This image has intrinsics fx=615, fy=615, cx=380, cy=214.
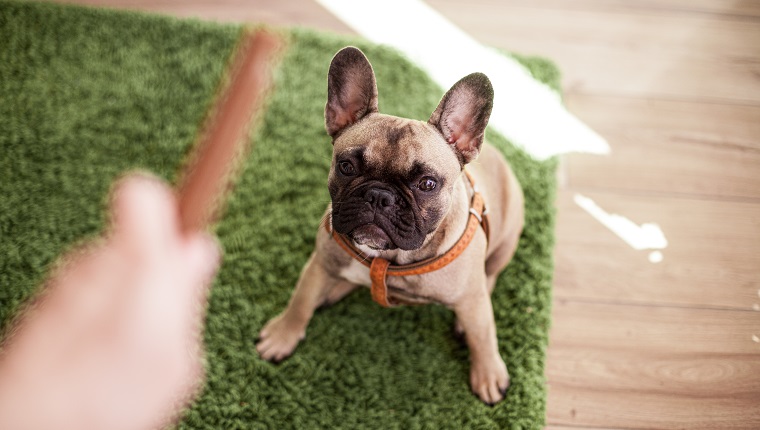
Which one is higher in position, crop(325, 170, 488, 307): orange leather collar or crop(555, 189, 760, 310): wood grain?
crop(325, 170, 488, 307): orange leather collar

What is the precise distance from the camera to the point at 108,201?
2516mm

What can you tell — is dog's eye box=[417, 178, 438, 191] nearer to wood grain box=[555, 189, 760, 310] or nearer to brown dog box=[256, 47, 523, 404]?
brown dog box=[256, 47, 523, 404]

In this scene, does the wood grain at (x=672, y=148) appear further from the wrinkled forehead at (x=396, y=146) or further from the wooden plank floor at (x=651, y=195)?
the wrinkled forehead at (x=396, y=146)

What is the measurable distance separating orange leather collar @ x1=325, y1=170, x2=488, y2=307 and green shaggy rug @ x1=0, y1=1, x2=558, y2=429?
1.55 feet

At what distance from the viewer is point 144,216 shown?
2.52m

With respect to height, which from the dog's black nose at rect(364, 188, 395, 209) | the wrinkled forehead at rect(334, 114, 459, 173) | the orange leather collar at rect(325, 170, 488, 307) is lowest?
the orange leather collar at rect(325, 170, 488, 307)

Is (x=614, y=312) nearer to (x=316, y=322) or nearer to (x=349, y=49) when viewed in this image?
(x=316, y=322)

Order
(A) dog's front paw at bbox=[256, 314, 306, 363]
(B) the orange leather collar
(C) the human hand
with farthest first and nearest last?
(A) dog's front paw at bbox=[256, 314, 306, 363], (C) the human hand, (B) the orange leather collar

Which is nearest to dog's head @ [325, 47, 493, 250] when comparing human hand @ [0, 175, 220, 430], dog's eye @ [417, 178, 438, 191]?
dog's eye @ [417, 178, 438, 191]

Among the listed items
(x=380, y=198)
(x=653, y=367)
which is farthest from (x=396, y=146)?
(x=653, y=367)

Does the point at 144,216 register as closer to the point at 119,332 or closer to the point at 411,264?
the point at 119,332

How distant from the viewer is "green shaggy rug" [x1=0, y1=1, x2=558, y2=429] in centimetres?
213

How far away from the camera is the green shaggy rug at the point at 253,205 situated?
2.13m

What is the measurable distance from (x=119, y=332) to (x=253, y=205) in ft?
2.31
